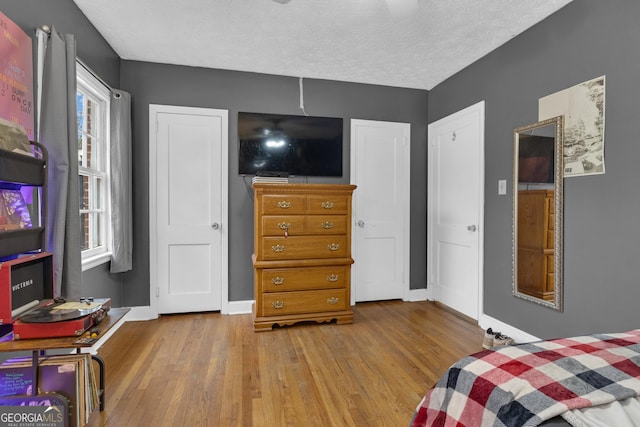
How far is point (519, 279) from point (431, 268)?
126 centimetres

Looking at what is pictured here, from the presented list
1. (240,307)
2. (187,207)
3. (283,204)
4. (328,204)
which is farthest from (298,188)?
(240,307)

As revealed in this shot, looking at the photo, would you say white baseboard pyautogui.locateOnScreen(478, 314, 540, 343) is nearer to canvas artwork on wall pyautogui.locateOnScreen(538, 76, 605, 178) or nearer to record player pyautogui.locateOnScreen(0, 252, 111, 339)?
canvas artwork on wall pyautogui.locateOnScreen(538, 76, 605, 178)

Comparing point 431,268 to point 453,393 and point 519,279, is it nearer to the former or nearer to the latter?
point 519,279

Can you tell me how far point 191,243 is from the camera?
11.2 feet

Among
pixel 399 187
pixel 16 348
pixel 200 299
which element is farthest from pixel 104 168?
pixel 399 187

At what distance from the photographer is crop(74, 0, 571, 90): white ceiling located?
2.38 m

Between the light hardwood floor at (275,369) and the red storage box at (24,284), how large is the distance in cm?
76

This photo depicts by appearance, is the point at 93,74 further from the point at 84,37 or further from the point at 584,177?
the point at 584,177

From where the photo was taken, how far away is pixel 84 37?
2510 millimetres

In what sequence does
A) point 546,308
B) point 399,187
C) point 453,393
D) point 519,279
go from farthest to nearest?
point 399,187
point 519,279
point 546,308
point 453,393

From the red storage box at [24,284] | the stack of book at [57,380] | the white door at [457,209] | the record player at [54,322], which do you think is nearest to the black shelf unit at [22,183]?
the red storage box at [24,284]

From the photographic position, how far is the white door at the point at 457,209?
3262mm

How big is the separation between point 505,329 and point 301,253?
6.28ft

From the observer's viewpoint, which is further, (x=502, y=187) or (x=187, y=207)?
(x=187, y=207)
